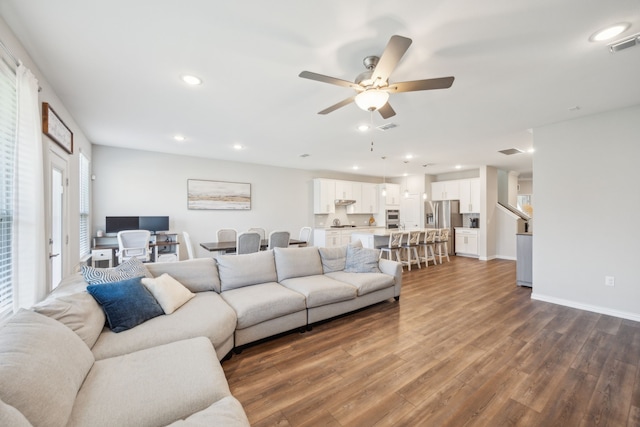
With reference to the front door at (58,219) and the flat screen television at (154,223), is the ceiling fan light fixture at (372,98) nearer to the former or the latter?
the front door at (58,219)

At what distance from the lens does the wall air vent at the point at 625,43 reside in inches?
76.8

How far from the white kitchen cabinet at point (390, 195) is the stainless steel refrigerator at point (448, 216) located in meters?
1.18

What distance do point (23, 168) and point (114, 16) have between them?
1.33 meters

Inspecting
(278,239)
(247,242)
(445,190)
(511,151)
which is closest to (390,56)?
(247,242)

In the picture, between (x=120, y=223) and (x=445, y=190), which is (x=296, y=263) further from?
(x=445, y=190)

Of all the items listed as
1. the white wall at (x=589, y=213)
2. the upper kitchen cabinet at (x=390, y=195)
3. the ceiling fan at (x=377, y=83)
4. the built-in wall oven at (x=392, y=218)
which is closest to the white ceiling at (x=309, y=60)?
the ceiling fan at (x=377, y=83)

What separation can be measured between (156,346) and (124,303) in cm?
51

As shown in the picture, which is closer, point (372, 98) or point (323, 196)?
point (372, 98)

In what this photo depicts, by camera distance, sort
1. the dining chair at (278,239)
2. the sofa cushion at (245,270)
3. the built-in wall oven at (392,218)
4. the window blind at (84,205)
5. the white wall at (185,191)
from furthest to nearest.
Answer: the built-in wall oven at (392,218), the white wall at (185,191), the dining chair at (278,239), the window blind at (84,205), the sofa cushion at (245,270)

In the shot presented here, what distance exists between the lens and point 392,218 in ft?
30.1

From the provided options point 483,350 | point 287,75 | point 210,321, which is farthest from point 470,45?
point 210,321

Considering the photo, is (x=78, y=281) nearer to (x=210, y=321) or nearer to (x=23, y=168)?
(x=23, y=168)

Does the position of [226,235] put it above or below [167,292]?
above

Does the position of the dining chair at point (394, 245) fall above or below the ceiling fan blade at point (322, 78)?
below
